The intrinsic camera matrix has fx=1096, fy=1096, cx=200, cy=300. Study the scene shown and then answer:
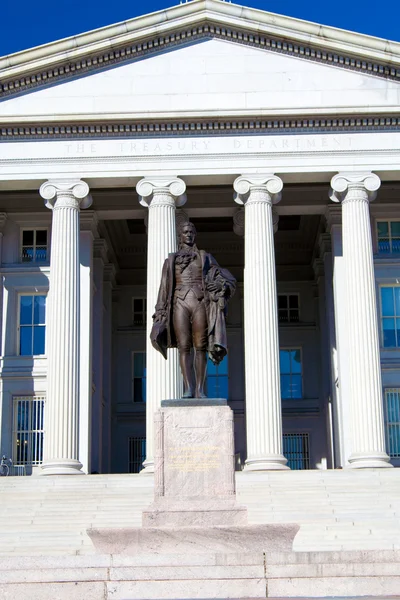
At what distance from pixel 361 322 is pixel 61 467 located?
10320 mm

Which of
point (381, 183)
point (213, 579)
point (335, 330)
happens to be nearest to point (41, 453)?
point (335, 330)

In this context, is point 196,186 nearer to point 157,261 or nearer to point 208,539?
point 157,261

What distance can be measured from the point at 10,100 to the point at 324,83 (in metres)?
10.5

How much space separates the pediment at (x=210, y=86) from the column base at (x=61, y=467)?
11.5 m

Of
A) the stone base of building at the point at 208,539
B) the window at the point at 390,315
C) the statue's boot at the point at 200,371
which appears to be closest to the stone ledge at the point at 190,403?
the statue's boot at the point at 200,371

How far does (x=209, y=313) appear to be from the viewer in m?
19.9

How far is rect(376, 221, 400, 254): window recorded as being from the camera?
4050 centimetres

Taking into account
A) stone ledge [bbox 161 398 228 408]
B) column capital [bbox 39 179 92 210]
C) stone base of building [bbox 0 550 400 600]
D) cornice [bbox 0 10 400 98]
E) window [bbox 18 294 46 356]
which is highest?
cornice [bbox 0 10 400 98]

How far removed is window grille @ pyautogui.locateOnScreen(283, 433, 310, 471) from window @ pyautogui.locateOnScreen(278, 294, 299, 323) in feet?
17.8

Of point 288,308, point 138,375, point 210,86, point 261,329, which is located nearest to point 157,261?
point 261,329

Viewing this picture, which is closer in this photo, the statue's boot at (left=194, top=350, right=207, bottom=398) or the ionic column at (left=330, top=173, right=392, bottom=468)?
the statue's boot at (left=194, top=350, right=207, bottom=398)

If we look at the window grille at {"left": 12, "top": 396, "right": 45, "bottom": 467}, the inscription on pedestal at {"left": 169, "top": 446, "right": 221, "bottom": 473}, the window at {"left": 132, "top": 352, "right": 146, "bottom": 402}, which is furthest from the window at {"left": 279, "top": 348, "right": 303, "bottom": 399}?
the inscription on pedestal at {"left": 169, "top": 446, "right": 221, "bottom": 473}

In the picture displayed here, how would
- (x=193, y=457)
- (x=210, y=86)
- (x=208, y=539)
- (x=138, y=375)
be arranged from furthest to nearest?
(x=138, y=375)
(x=210, y=86)
(x=193, y=457)
(x=208, y=539)

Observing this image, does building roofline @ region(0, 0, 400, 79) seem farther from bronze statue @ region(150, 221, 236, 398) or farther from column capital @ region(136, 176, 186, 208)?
bronze statue @ region(150, 221, 236, 398)
